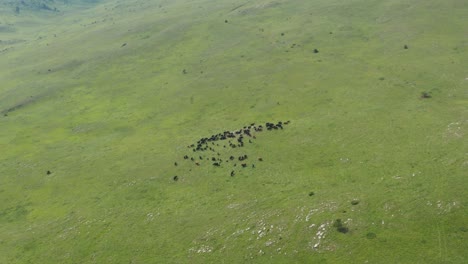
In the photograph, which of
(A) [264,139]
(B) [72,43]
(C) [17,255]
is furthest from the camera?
(B) [72,43]

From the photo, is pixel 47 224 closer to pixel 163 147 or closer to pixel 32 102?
pixel 163 147

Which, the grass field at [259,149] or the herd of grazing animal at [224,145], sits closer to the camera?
the grass field at [259,149]

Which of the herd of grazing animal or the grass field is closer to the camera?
the grass field

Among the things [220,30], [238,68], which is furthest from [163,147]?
[220,30]

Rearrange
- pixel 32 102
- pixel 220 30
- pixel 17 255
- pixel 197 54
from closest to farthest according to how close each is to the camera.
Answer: pixel 17 255, pixel 32 102, pixel 197 54, pixel 220 30
